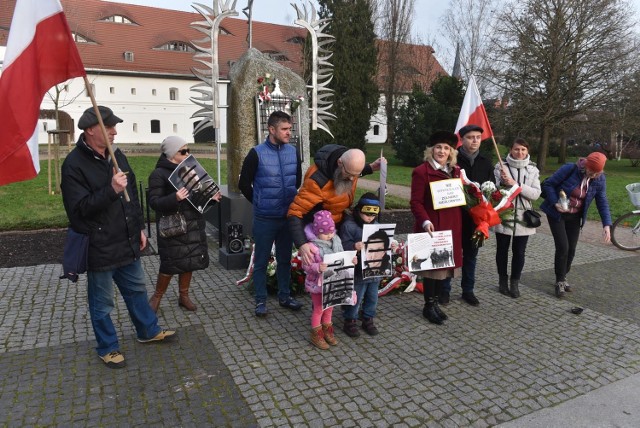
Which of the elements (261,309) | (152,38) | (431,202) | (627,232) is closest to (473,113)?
(431,202)

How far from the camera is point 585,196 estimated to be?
562 centimetres

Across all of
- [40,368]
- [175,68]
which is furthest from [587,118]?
[175,68]

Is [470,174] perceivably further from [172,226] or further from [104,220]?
[104,220]

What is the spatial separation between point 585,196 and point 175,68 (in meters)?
43.9

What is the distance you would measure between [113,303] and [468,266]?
11.8 ft

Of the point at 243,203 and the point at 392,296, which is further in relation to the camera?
the point at 243,203

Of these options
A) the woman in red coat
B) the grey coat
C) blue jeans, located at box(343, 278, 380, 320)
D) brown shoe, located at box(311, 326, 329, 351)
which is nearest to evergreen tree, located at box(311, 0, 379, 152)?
the grey coat

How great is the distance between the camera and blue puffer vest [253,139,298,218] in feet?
15.3

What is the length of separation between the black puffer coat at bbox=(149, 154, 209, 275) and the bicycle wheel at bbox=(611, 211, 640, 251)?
6834mm

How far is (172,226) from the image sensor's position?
452 cm

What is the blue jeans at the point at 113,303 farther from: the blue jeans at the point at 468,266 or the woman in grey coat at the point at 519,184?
the woman in grey coat at the point at 519,184

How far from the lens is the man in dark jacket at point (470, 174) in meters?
5.09

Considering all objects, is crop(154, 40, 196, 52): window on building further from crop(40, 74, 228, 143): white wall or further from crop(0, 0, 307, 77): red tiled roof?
crop(40, 74, 228, 143): white wall

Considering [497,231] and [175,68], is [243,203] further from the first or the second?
[175,68]
